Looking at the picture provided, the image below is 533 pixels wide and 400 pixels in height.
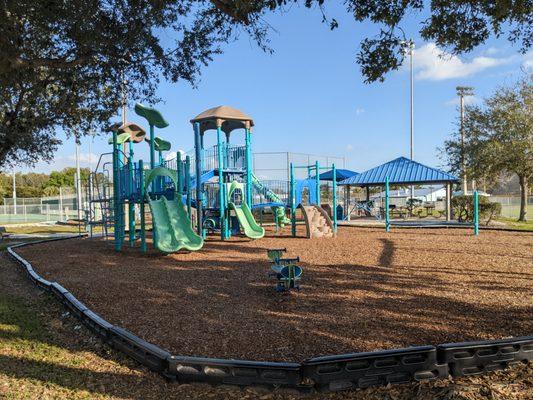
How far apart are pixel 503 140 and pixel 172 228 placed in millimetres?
24317

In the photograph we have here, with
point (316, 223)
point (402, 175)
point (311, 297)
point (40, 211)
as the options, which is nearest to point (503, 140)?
point (402, 175)

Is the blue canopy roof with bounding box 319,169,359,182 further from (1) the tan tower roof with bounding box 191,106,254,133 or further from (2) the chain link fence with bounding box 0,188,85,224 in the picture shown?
(2) the chain link fence with bounding box 0,188,85,224

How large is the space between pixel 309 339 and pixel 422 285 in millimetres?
3364

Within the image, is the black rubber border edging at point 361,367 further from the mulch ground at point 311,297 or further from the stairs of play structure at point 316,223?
the stairs of play structure at point 316,223

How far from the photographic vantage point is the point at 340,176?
30328mm

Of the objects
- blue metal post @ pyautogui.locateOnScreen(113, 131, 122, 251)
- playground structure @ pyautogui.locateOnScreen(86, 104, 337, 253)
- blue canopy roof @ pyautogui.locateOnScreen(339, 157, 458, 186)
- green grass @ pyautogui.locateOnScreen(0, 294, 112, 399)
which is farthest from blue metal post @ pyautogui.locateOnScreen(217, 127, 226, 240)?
blue canopy roof @ pyautogui.locateOnScreen(339, 157, 458, 186)

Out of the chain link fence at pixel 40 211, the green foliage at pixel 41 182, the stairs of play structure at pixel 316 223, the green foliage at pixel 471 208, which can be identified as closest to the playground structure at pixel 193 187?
the stairs of play structure at pixel 316 223

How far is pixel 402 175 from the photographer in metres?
24.8

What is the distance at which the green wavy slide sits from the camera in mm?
11172

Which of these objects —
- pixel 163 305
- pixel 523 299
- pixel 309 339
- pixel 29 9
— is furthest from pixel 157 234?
pixel 523 299

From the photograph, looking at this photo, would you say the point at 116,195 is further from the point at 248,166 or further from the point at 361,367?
the point at 361,367

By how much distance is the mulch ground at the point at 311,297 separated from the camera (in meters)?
4.81

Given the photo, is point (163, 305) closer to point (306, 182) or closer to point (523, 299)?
point (523, 299)

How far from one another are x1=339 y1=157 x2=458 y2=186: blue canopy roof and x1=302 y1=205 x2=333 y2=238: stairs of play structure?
Result: 8.47m
